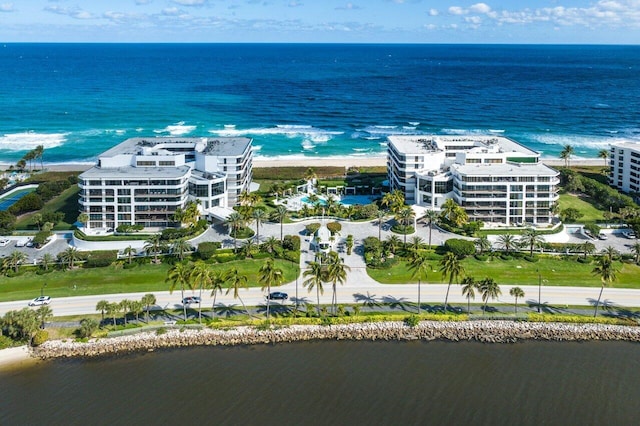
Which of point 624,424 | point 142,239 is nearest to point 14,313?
point 142,239

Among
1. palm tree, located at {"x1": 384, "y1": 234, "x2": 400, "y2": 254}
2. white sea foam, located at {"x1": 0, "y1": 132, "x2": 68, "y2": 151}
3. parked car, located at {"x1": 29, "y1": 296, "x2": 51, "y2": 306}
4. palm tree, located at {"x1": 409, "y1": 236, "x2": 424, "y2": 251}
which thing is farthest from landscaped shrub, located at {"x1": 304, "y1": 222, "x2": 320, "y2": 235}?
white sea foam, located at {"x1": 0, "y1": 132, "x2": 68, "y2": 151}

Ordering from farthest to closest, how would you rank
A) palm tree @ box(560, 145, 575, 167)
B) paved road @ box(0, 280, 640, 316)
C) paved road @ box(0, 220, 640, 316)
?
1. palm tree @ box(560, 145, 575, 167)
2. paved road @ box(0, 220, 640, 316)
3. paved road @ box(0, 280, 640, 316)

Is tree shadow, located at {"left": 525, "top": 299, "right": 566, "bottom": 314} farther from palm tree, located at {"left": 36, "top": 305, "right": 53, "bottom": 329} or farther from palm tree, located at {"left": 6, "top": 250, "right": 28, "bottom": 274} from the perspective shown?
palm tree, located at {"left": 6, "top": 250, "right": 28, "bottom": 274}

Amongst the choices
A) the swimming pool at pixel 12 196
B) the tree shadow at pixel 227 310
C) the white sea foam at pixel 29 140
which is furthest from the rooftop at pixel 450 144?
the white sea foam at pixel 29 140

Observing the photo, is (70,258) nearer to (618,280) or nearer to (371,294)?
(371,294)

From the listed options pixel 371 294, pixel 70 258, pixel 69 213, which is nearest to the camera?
pixel 371 294

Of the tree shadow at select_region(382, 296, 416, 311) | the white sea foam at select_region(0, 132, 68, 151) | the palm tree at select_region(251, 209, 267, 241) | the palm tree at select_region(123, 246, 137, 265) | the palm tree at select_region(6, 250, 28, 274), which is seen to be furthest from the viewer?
the white sea foam at select_region(0, 132, 68, 151)
